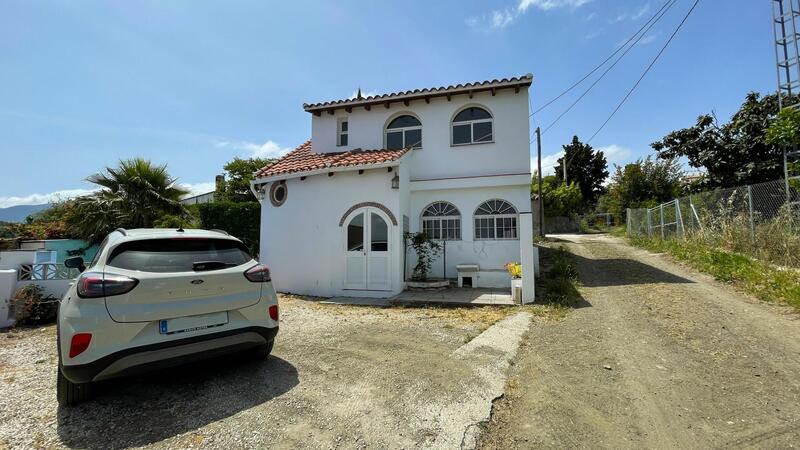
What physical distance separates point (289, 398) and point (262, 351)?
3.39ft

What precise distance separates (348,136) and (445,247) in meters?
5.29

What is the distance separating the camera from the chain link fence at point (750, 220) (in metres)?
8.50

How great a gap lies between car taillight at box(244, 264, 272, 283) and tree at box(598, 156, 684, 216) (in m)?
26.2

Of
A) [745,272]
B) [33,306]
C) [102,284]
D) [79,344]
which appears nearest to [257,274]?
[102,284]

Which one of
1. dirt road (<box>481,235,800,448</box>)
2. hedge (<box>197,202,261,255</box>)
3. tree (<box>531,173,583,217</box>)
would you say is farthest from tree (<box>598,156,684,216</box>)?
hedge (<box>197,202,261,255</box>)

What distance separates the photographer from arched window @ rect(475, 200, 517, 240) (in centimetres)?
1056

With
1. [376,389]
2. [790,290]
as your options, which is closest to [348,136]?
[376,389]

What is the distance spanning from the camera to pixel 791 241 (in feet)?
26.8

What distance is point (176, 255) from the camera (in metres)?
3.68

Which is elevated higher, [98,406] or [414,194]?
[414,194]

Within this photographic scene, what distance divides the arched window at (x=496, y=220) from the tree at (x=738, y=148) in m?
13.1

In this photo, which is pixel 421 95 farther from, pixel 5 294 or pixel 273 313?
pixel 5 294

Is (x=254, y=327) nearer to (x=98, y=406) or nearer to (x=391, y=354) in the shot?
(x=98, y=406)

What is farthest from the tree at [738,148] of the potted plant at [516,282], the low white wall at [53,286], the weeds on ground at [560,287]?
the low white wall at [53,286]
